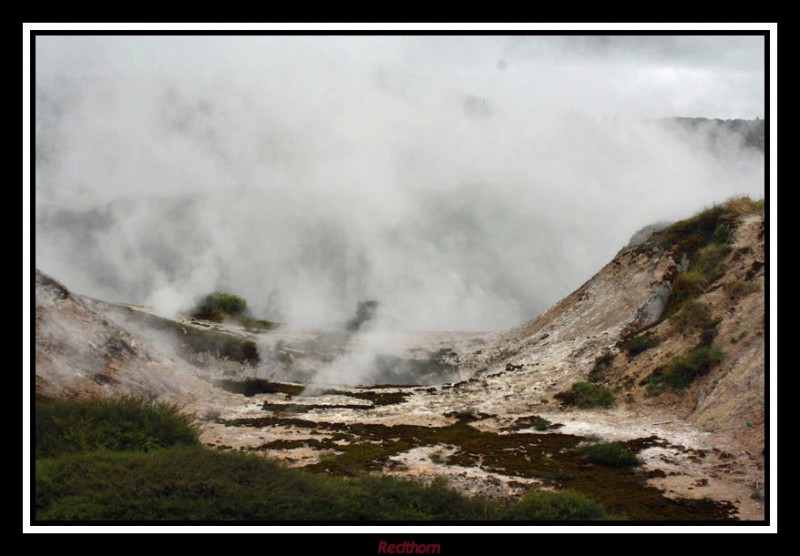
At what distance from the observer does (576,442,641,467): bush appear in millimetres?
17547

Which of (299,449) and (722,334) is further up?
(722,334)

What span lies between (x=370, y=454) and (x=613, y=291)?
22952 mm

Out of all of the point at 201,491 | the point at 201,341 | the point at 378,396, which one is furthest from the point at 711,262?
the point at 201,341

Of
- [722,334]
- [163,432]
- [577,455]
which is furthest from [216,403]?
[722,334]

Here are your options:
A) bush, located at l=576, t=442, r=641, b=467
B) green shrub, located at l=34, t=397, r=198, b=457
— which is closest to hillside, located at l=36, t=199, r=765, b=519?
bush, located at l=576, t=442, r=641, b=467

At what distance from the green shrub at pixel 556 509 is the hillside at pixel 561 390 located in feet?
5.78

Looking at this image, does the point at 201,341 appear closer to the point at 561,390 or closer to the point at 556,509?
the point at 561,390

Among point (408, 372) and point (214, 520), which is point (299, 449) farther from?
point (408, 372)

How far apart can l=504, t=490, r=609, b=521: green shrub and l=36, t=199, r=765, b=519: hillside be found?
5.78 feet

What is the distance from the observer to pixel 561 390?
27438 mm

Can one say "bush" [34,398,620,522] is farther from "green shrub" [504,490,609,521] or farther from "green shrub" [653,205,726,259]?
"green shrub" [653,205,726,259]

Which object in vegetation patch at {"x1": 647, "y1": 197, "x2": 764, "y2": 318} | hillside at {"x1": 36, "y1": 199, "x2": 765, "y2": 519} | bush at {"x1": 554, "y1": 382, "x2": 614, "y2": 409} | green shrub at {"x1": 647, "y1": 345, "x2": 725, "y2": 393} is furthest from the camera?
vegetation patch at {"x1": 647, "y1": 197, "x2": 764, "y2": 318}

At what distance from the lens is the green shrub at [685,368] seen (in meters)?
22.9

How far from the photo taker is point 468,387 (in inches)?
1216
